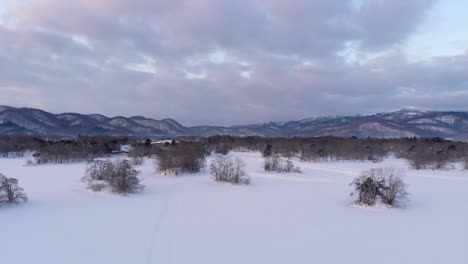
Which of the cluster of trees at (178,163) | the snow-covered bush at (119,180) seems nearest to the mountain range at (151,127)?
the cluster of trees at (178,163)

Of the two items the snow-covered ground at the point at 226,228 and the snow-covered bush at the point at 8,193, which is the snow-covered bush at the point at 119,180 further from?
the snow-covered bush at the point at 8,193

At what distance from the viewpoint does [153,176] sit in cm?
2077

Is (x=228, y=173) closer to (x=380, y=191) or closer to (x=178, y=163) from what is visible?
(x=178, y=163)

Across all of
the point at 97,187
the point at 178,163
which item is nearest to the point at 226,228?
the point at 97,187

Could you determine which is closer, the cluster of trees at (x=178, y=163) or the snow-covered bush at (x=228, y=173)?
A: the snow-covered bush at (x=228, y=173)

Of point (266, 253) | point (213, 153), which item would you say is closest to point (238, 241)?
point (266, 253)

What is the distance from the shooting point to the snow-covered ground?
25.2 ft

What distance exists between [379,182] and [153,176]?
39.7ft

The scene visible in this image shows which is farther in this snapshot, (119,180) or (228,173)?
(228,173)

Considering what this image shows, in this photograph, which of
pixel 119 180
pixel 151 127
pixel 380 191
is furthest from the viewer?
pixel 151 127

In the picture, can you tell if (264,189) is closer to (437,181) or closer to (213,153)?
(437,181)

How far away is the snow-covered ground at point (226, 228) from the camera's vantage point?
7668mm

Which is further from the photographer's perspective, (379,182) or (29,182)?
(29,182)

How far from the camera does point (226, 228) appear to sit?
9.73 m
